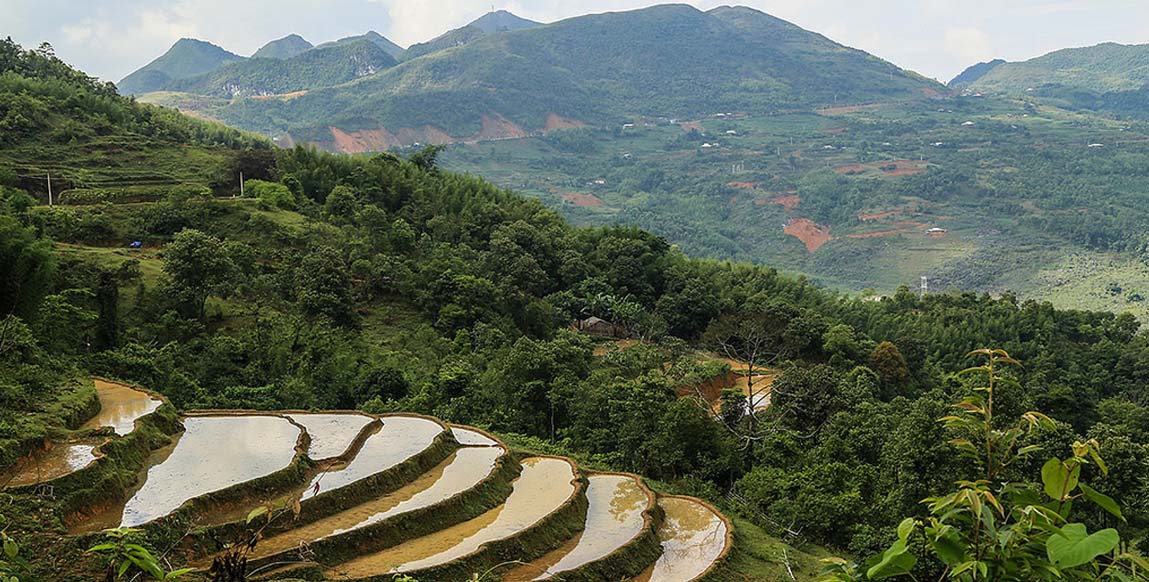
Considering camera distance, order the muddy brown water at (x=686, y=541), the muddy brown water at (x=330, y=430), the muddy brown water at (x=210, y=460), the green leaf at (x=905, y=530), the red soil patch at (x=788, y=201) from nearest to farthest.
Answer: the green leaf at (x=905, y=530), the muddy brown water at (x=210, y=460), the muddy brown water at (x=686, y=541), the muddy brown water at (x=330, y=430), the red soil patch at (x=788, y=201)

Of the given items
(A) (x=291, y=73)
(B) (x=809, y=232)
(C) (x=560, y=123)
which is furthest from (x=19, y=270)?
(A) (x=291, y=73)

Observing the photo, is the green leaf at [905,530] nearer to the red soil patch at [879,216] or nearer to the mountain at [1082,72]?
the red soil patch at [879,216]

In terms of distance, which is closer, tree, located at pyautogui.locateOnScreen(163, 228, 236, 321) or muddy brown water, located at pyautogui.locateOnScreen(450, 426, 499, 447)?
muddy brown water, located at pyautogui.locateOnScreen(450, 426, 499, 447)

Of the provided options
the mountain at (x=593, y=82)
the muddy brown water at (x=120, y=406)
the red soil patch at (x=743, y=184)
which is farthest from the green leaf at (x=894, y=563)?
the mountain at (x=593, y=82)

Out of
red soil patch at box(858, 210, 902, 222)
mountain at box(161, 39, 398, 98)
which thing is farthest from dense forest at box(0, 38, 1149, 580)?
mountain at box(161, 39, 398, 98)

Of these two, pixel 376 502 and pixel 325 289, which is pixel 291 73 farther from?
pixel 376 502

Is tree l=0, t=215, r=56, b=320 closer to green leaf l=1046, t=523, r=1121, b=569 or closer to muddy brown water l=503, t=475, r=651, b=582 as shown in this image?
muddy brown water l=503, t=475, r=651, b=582
